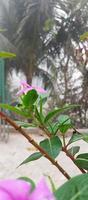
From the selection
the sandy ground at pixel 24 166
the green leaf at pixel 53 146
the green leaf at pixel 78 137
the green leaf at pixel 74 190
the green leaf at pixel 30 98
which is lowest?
the sandy ground at pixel 24 166

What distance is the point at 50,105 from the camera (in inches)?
277

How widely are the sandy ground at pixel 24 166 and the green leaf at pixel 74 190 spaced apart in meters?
2.72

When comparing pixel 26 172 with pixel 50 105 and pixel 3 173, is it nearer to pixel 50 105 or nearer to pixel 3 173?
pixel 3 173

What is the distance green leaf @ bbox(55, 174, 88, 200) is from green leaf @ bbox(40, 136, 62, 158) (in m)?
0.20

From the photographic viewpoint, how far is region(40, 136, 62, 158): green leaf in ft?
1.52

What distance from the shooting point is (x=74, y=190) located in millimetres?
247

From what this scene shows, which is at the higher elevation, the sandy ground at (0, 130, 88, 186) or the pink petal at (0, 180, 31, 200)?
the pink petal at (0, 180, 31, 200)

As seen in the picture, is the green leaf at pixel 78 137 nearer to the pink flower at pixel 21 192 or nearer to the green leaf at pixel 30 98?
the green leaf at pixel 30 98

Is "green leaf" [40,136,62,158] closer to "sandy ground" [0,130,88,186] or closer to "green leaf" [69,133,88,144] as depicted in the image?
"green leaf" [69,133,88,144]

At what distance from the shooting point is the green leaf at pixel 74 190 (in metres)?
0.24

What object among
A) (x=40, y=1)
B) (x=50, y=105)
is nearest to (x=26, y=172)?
(x=50, y=105)

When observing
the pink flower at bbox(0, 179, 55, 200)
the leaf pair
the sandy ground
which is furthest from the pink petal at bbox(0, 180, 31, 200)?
the sandy ground

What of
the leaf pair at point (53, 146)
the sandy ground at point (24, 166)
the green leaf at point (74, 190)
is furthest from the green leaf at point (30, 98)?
the sandy ground at point (24, 166)

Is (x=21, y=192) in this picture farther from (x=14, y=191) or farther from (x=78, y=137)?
(x=78, y=137)
